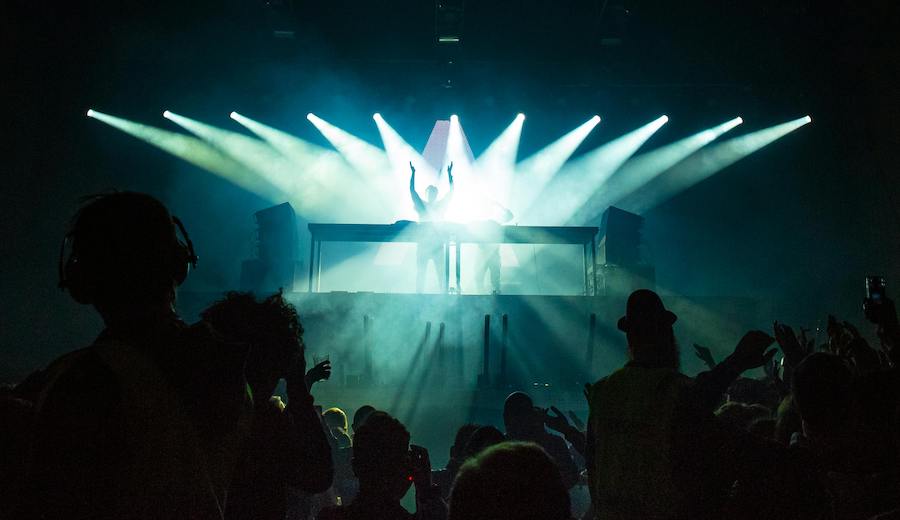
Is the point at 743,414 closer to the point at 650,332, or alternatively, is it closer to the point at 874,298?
the point at 874,298

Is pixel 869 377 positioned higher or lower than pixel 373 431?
higher

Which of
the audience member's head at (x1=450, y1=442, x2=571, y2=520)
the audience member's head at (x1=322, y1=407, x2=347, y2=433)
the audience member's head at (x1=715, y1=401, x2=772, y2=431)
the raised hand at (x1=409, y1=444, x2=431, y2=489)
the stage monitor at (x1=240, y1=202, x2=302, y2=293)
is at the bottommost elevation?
the audience member's head at (x1=322, y1=407, x2=347, y2=433)

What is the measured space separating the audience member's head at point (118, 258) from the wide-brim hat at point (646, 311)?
1698mm

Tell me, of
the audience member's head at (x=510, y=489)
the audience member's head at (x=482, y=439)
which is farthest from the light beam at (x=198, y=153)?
the audience member's head at (x=510, y=489)

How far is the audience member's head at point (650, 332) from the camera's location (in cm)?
235

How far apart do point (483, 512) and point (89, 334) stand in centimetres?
1239

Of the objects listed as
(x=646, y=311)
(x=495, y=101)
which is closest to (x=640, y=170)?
(x=495, y=101)

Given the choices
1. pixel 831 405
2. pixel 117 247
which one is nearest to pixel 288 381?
pixel 117 247

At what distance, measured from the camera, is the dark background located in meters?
11.5

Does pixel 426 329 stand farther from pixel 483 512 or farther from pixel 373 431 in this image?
pixel 483 512

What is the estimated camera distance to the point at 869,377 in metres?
2.29

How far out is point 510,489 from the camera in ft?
3.89

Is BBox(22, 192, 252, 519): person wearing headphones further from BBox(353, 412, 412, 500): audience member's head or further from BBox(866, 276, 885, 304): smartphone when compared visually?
BBox(866, 276, 885, 304): smartphone

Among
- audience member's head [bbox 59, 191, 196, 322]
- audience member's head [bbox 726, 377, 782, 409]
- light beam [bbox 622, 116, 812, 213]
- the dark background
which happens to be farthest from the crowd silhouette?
light beam [bbox 622, 116, 812, 213]
